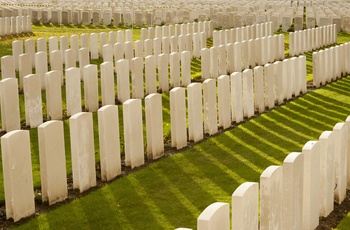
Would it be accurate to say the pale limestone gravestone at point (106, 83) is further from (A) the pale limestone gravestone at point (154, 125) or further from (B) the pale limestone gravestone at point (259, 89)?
(A) the pale limestone gravestone at point (154, 125)

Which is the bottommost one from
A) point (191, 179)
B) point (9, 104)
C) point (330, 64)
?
point (191, 179)

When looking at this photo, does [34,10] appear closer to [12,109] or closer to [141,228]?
[12,109]

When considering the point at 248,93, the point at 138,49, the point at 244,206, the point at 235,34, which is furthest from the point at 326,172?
the point at 235,34

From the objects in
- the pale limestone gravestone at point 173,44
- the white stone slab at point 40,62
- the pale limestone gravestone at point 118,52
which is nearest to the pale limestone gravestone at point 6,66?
the white stone slab at point 40,62

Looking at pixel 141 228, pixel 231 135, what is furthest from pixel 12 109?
pixel 141 228

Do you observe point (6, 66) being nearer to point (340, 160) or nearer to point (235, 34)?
point (340, 160)

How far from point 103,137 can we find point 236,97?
118 inches

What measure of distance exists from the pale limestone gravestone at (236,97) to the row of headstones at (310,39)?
6.61m

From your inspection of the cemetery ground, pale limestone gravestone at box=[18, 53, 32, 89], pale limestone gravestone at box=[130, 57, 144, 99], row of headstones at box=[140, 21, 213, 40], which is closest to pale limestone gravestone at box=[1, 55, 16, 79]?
pale limestone gravestone at box=[18, 53, 32, 89]

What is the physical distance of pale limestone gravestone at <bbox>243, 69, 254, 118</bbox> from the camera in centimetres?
967

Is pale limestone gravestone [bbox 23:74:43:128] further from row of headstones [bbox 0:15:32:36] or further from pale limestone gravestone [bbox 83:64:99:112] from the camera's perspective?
row of headstones [bbox 0:15:32:36]

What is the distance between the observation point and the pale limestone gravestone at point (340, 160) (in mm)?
6207

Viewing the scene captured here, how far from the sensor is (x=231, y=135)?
9.00m

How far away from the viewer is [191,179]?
23.6 ft
